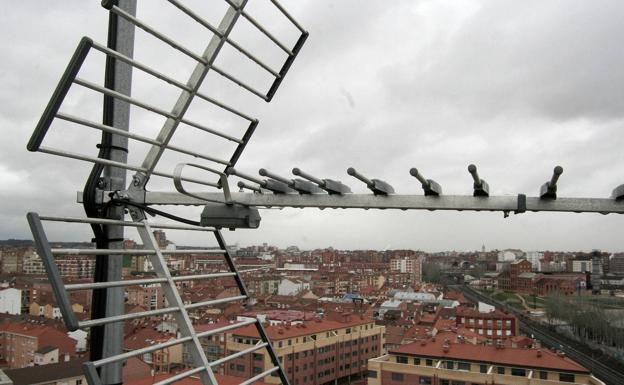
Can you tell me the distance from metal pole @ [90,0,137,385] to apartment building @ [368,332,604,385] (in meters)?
11.6

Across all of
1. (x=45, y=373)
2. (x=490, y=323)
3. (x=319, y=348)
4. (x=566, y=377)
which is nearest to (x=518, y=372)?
(x=566, y=377)

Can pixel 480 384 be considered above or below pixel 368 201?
below

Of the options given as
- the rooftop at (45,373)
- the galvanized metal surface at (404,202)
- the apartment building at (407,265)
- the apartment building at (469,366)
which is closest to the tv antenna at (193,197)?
the galvanized metal surface at (404,202)

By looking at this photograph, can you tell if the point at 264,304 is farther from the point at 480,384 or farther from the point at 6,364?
the point at 480,384

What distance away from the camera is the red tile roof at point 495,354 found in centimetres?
1139

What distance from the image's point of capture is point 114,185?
4.09 feet

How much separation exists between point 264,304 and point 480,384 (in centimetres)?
1357

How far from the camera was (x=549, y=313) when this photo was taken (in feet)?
85.7

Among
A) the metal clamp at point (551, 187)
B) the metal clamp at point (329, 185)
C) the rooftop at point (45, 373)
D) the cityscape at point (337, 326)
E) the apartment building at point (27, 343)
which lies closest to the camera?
the metal clamp at point (551, 187)

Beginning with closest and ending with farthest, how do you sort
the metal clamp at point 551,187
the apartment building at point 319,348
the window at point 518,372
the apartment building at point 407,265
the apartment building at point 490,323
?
the metal clamp at point 551,187, the window at point 518,372, the apartment building at point 319,348, the apartment building at point 490,323, the apartment building at point 407,265

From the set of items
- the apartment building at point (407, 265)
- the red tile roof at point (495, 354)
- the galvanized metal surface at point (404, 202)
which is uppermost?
the galvanized metal surface at point (404, 202)

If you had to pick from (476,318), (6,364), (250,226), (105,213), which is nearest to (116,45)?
(105,213)

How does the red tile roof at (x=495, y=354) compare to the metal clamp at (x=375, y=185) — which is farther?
the red tile roof at (x=495, y=354)

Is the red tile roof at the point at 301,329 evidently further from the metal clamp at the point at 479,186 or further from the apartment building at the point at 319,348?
the metal clamp at the point at 479,186
